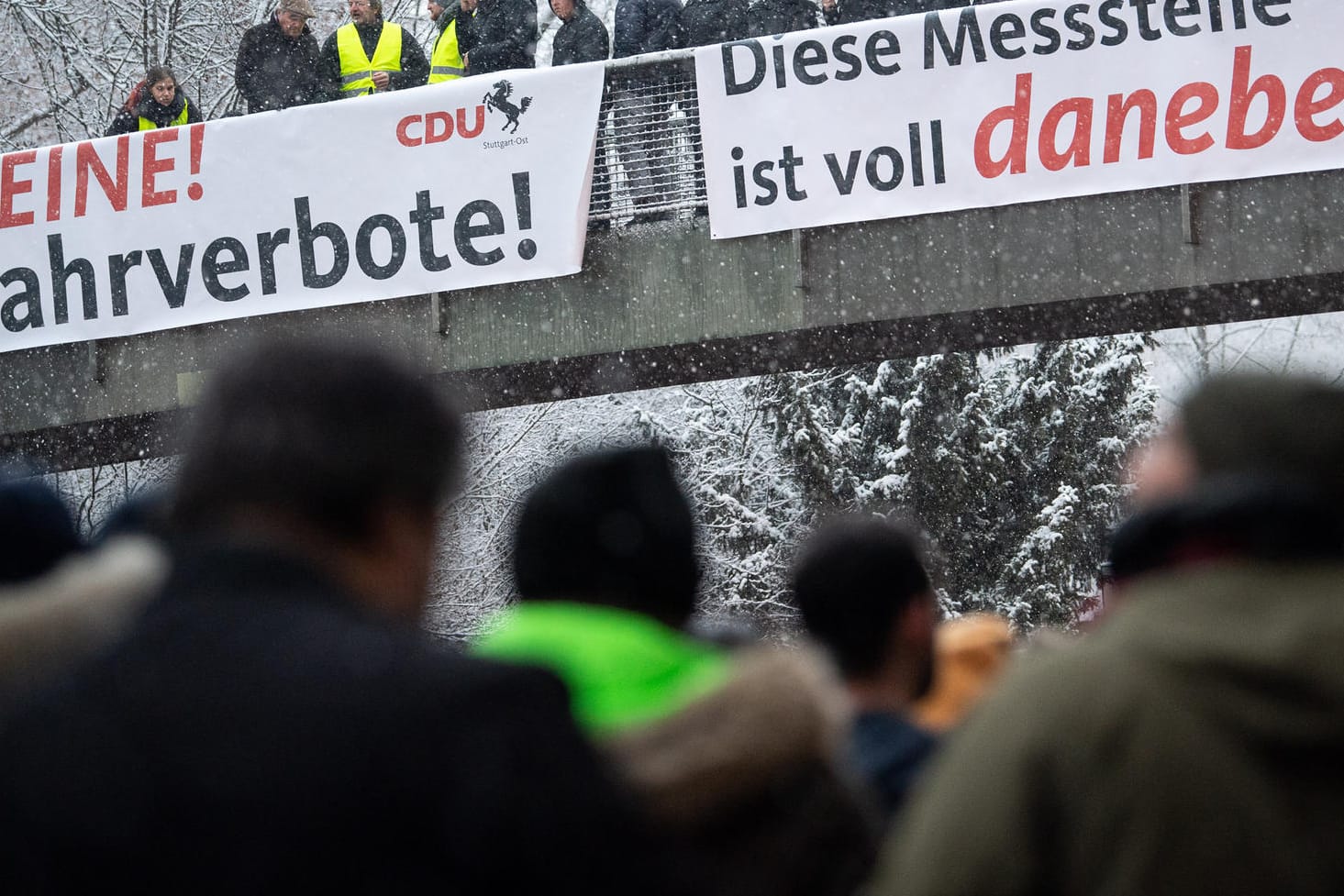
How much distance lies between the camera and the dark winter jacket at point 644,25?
11.2 m

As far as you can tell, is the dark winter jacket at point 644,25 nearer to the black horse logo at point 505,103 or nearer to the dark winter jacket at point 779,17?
the dark winter jacket at point 779,17

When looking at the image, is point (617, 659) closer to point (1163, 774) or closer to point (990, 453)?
point (1163, 774)

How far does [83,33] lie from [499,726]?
23.6 m

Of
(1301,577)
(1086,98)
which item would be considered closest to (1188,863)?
(1301,577)

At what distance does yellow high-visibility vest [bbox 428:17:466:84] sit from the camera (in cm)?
1161

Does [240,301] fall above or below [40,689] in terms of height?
above

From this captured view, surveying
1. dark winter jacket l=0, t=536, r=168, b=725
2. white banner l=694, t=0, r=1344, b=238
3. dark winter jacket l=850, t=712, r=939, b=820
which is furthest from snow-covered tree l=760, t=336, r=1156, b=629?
dark winter jacket l=0, t=536, r=168, b=725

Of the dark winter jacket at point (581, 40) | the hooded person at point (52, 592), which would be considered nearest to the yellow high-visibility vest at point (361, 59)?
the dark winter jacket at point (581, 40)

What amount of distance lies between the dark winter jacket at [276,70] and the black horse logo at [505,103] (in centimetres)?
219

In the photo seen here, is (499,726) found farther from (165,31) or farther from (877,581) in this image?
(165,31)

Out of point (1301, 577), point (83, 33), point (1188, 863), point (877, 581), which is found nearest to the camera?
point (1188, 863)

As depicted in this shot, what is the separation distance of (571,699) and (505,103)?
8.84 meters

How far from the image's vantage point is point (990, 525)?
26125mm

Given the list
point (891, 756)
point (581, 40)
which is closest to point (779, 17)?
point (581, 40)
